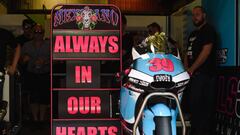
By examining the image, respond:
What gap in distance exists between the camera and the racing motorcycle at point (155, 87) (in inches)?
146

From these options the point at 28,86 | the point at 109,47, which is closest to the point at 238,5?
the point at 109,47

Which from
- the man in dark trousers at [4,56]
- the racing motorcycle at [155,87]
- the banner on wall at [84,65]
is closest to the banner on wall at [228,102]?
the banner on wall at [84,65]

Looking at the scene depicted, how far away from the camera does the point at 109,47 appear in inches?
202

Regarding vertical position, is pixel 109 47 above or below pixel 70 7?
below

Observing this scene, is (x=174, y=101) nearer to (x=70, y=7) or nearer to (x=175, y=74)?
(x=175, y=74)

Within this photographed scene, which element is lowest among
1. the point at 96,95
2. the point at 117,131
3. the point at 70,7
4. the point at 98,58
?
the point at 117,131

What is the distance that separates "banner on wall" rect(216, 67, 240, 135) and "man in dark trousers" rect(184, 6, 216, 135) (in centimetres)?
12

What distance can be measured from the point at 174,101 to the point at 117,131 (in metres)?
1.35

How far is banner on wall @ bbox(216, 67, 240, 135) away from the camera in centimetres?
549

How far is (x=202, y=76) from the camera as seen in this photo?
5.89m

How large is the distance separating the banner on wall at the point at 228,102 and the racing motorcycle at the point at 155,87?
1.67 metres

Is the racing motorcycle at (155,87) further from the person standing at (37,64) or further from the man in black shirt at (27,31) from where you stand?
the man in black shirt at (27,31)

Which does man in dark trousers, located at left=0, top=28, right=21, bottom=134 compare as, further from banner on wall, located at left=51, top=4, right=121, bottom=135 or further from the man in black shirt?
the man in black shirt

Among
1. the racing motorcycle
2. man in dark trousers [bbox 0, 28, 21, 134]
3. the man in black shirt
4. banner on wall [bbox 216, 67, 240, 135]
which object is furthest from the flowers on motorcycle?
the man in black shirt
